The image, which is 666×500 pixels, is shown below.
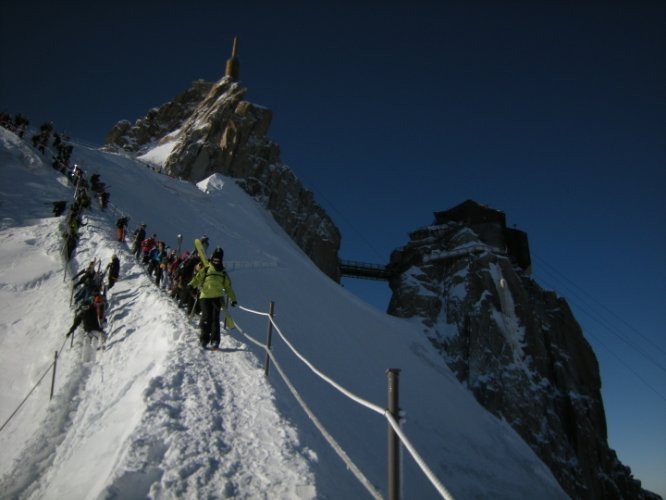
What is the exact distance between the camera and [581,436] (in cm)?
4238

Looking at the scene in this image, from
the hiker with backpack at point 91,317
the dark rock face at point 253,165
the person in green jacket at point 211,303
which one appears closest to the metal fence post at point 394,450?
the person in green jacket at point 211,303

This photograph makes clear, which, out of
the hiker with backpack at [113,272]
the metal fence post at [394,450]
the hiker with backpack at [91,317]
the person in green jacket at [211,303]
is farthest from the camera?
the hiker with backpack at [113,272]

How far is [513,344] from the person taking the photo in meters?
44.1

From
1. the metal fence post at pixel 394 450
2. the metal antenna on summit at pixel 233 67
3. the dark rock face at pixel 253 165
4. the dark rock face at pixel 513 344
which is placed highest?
the metal antenna on summit at pixel 233 67

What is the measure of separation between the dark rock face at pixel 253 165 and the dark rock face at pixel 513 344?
13.1 m

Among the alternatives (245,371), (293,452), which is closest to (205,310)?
(245,371)

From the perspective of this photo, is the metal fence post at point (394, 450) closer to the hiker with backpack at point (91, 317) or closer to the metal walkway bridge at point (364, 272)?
the hiker with backpack at point (91, 317)

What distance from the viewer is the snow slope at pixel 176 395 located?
412cm

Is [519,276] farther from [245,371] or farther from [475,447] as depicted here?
[245,371]

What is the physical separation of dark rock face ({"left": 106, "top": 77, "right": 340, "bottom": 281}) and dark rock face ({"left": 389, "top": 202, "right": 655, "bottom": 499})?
13.1 metres

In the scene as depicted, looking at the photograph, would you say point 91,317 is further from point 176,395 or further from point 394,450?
point 394,450

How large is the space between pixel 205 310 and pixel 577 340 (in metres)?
55.1

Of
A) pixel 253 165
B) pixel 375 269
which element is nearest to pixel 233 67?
pixel 253 165

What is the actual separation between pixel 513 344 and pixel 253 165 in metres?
39.8
